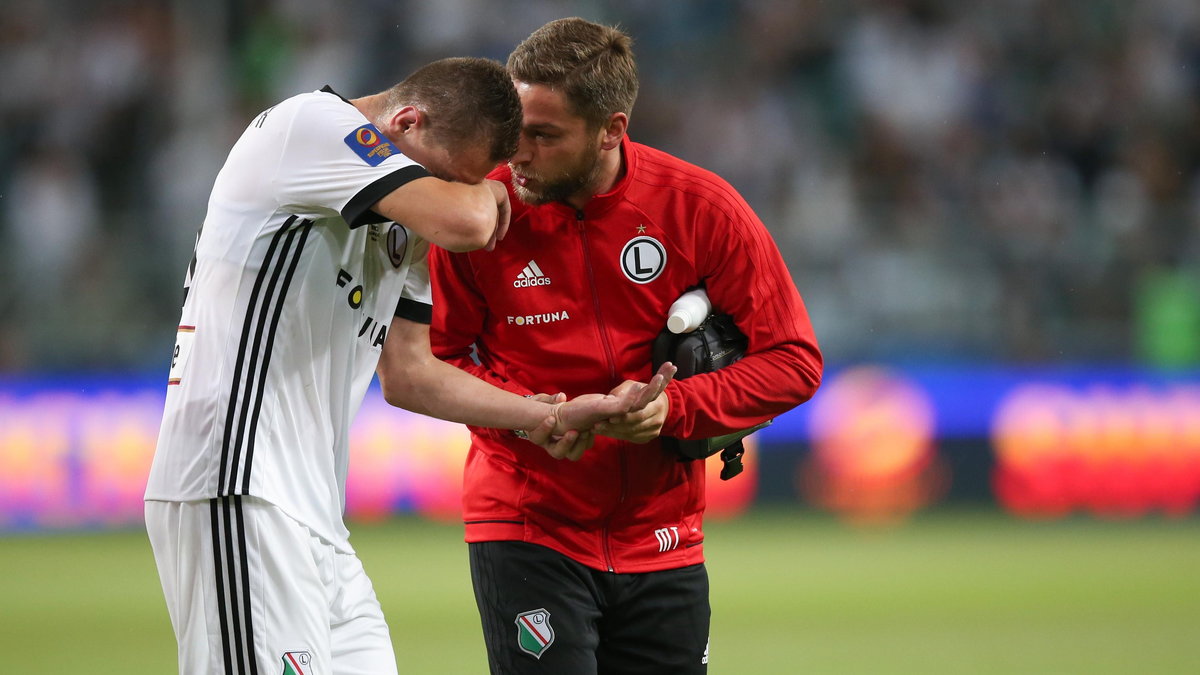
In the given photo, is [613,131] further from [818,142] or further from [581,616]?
[818,142]

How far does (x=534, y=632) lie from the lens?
14.5 feet

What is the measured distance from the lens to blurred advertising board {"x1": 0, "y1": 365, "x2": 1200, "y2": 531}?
1251 cm

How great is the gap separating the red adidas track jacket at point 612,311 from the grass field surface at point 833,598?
A: 324 centimetres

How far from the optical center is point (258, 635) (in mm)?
3584

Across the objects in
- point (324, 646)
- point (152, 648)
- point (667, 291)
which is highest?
point (667, 291)

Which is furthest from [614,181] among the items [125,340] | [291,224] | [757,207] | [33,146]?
[33,146]

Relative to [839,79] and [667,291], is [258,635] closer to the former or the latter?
[667,291]

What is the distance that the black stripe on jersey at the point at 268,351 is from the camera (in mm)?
3619

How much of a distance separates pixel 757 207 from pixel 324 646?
1098cm

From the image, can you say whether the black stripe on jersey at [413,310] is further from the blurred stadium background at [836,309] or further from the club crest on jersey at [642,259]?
the blurred stadium background at [836,309]

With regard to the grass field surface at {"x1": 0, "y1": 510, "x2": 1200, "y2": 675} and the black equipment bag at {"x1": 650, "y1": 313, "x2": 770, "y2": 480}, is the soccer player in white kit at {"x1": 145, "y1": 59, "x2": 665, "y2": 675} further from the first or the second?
the grass field surface at {"x1": 0, "y1": 510, "x2": 1200, "y2": 675}

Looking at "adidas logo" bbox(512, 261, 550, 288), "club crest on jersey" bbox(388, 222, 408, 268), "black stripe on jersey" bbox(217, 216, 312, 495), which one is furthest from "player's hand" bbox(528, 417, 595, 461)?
"black stripe on jersey" bbox(217, 216, 312, 495)

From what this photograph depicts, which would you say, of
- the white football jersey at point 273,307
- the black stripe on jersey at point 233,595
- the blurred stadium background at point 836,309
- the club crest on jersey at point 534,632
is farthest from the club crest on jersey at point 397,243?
the blurred stadium background at point 836,309

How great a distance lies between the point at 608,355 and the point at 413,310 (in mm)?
622
